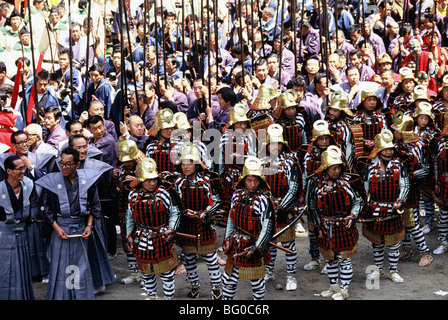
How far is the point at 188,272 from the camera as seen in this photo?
7027 mm

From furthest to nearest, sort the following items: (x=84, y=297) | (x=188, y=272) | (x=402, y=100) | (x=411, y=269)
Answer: (x=402, y=100)
(x=411, y=269)
(x=188, y=272)
(x=84, y=297)

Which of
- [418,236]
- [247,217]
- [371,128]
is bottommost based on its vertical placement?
[418,236]

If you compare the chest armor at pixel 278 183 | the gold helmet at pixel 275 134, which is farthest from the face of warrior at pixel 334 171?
the gold helmet at pixel 275 134

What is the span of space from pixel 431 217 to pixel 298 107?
212cm

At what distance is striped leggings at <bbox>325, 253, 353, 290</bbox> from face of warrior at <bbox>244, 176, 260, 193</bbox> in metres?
1.15

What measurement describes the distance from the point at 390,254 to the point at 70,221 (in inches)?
121

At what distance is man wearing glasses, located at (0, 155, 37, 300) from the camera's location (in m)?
6.32

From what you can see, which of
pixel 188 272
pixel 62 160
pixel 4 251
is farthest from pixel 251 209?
pixel 4 251

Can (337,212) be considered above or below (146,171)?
below

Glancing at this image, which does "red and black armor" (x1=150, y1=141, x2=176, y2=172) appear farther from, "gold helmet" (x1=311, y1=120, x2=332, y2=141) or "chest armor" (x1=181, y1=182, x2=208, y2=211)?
"gold helmet" (x1=311, y1=120, x2=332, y2=141)

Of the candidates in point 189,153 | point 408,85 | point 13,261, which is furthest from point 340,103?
point 13,261

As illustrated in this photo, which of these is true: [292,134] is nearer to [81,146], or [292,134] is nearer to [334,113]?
[334,113]

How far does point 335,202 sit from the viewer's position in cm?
665
